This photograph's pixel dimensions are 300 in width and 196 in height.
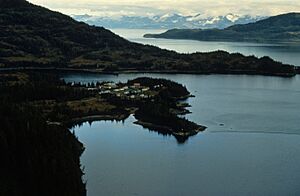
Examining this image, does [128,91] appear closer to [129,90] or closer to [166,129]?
[129,90]

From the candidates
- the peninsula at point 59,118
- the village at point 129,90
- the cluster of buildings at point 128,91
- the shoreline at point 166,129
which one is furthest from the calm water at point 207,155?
the cluster of buildings at point 128,91

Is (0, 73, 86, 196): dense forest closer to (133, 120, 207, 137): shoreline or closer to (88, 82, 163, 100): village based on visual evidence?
(133, 120, 207, 137): shoreline

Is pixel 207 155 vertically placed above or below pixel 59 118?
below

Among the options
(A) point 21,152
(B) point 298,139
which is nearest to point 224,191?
(A) point 21,152

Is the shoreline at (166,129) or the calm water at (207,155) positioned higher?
the shoreline at (166,129)

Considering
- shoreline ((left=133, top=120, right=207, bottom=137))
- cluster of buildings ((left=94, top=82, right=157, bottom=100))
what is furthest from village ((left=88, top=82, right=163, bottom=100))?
shoreline ((left=133, top=120, right=207, bottom=137))

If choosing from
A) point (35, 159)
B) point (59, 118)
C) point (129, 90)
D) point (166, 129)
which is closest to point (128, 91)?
point (129, 90)

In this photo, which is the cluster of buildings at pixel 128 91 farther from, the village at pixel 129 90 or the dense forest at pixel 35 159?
the dense forest at pixel 35 159

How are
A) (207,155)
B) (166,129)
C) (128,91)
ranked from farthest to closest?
(128,91) < (166,129) < (207,155)

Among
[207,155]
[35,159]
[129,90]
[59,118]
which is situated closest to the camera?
[35,159]
